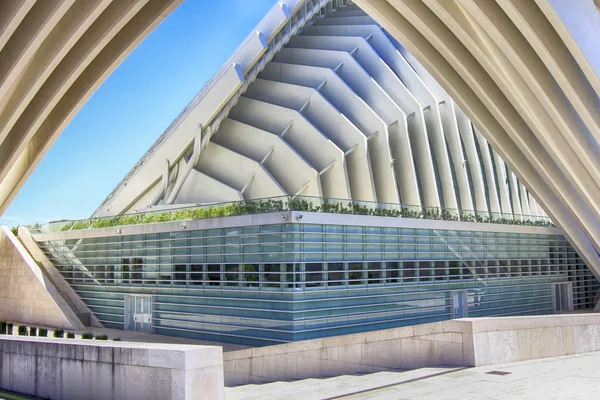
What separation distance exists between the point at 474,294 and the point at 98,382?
76.7ft

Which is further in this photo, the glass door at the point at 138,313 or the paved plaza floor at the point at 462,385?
the glass door at the point at 138,313

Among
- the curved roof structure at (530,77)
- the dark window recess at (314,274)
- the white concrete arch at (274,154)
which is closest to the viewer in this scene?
the curved roof structure at (530,77)

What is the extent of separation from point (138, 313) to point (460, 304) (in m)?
15.2

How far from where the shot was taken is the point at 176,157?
38219mm

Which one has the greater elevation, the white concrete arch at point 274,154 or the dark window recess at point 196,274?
the white concrete arch at point 274,154

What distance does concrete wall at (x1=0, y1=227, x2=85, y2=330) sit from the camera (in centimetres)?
3133

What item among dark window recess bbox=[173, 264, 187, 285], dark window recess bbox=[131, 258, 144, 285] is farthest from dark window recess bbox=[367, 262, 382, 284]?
dark window recess bbox=[131, 258, 144, 285]

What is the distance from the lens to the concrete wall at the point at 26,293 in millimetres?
31328

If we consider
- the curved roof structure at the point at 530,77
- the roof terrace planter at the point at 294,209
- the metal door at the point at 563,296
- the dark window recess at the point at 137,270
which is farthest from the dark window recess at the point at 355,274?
the metal door at the point at 563,296

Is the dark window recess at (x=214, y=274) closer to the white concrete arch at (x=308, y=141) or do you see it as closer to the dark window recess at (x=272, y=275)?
the dark window recess at (x=272, y=275)

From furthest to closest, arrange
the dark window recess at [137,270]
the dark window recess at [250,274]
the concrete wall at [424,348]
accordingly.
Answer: the dark window recess at [137,270], the dark window recess at [250,274], the concrete wall at [424,348]

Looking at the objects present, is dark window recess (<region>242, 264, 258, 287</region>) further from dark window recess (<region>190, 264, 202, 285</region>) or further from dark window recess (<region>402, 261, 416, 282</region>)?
dark window recess (<region>402, 261, 416, 282</region>)

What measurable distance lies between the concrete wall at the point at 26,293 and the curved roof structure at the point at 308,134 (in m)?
6.96

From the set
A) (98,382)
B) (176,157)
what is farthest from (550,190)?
(98,382)
